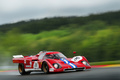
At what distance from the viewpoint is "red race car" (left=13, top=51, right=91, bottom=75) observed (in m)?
11.8

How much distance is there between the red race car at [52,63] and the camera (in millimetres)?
11812

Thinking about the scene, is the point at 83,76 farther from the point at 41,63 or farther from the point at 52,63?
the point at 41,63

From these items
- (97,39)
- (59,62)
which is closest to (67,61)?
(59,62)

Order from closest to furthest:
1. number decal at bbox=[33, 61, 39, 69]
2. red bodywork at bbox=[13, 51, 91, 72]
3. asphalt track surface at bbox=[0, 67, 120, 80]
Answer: asphalt track surface at bbox=[0, 67, 120, 80]
red bodywork at bbox=[13, 51, 91, 72]
number decal at bbox=[33, 61, 39, 69]

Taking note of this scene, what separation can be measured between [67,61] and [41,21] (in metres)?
95.9

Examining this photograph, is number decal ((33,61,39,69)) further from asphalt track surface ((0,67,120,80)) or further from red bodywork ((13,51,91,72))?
asphalt track surface ((0,67,120,80))

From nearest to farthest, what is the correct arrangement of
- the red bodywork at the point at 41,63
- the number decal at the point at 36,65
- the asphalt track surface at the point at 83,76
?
the asphalt track surface at the point at 83,76 < the red bodywork at the point at 41,63 < the number decal at the point at 36,65

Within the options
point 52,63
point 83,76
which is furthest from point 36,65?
point 83,76

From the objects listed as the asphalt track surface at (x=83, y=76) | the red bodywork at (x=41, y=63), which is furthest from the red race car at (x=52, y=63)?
the asphalt track surface at (x=83, y=76)

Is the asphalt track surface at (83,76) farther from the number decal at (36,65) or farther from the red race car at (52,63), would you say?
the number decal at (36,65)

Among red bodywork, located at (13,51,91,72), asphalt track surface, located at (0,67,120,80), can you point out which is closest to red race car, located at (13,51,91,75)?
red bodywork, located at (13,51,91,72)

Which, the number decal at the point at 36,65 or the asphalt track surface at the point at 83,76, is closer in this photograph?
the asphalt track surface at the point at 83,76

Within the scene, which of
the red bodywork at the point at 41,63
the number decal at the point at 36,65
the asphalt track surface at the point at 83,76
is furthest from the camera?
the number decal at the point at 36,65

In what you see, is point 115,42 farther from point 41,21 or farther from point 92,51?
point 41,21
